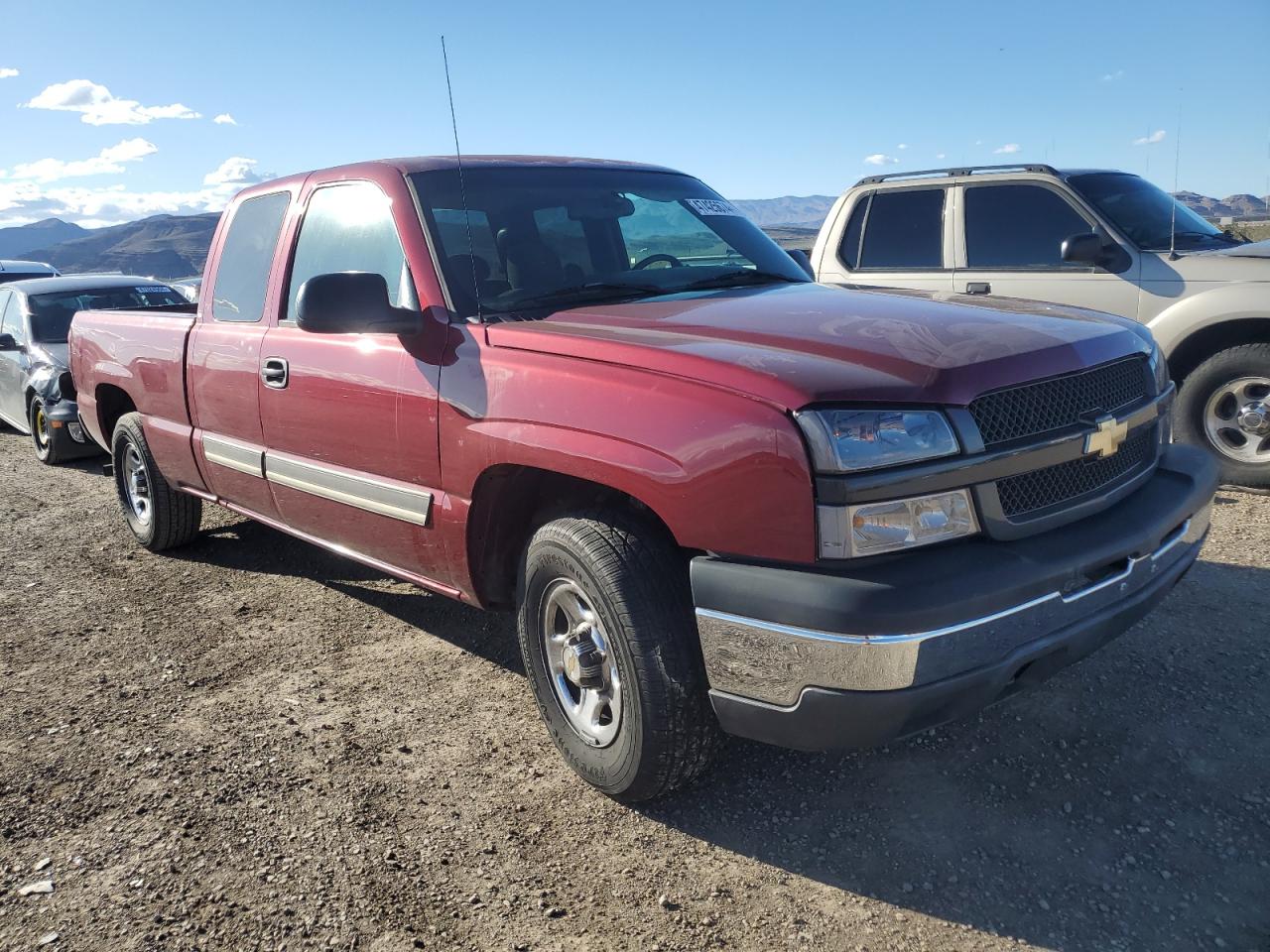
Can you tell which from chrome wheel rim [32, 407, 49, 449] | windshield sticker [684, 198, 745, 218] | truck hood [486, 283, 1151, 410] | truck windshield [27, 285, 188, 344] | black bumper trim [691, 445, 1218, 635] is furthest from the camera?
truck windshield [27, 285, 188, 344]

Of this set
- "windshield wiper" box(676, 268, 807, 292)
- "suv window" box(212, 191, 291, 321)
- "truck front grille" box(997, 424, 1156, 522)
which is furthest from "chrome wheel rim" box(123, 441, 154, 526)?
"truck front grille" box(997, 424, 1156, 522)

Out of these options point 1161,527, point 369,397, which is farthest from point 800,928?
point 369,397

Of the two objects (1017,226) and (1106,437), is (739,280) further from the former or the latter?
(1017,226)

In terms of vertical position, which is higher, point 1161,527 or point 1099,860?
point 1161,527

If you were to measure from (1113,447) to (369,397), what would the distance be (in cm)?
237

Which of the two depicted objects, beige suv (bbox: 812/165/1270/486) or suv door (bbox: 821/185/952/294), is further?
suv door (bbox: 821/185/952/294)

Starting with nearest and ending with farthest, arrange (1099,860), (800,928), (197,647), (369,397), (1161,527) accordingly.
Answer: (800,928)
(1099,860)
(1161,527)
(369,397)
(197,647)

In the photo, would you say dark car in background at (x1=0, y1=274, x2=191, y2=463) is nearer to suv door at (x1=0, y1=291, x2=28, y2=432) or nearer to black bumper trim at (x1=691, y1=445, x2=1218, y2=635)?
suv door at (x1=0, y1=291, x2=28, y2=432)

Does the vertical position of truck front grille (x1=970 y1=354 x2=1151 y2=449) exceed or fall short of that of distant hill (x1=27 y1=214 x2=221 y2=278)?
it falls short

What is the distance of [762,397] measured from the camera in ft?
7.38

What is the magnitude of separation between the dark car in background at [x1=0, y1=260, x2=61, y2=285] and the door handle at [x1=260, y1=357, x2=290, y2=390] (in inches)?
516

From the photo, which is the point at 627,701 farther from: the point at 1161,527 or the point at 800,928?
the point at 1161,527

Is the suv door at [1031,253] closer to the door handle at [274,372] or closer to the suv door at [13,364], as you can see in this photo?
the door handle at [274,372]

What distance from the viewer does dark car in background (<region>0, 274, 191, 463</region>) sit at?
8367 mm
